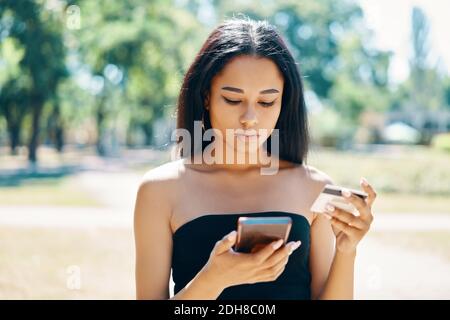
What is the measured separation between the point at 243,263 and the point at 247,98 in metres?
0.51

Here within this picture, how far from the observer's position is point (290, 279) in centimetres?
169

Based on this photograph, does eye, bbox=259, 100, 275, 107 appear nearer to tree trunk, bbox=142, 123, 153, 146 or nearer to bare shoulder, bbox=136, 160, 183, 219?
bare shoulder, bbox=136, 160, 183, 219

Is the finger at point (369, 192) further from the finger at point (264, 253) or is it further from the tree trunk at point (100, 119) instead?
the tree trunk at point (100, 119)

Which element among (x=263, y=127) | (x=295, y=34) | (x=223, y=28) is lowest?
(x=263, y=127)

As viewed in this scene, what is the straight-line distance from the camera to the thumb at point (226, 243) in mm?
1414

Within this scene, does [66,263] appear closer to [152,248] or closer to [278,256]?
[152,248]

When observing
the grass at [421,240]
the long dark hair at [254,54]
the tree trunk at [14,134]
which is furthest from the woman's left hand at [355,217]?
the tree trunk at [14,134]

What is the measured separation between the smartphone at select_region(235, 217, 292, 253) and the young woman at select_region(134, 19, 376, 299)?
14 cm

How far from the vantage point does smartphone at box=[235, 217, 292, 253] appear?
4.68 ft

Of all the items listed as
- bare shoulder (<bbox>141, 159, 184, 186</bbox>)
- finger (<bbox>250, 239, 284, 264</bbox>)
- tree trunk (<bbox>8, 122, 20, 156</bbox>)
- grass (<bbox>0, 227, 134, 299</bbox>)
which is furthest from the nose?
tree trunk (<bbox>8, 122, 20, 156</bbox>)

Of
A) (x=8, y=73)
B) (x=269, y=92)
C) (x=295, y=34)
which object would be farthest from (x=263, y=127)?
(x=295, y=34)

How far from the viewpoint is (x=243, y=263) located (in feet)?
4.75

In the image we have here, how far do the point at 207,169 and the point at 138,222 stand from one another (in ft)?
1.10
